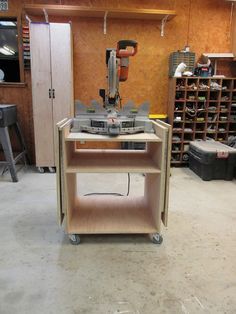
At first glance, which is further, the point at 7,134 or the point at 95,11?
the point at 95,11

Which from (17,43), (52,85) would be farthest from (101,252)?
(17,43)

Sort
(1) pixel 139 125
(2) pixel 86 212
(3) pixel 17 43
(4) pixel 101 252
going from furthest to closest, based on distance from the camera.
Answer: (3) pixel 17 43 < (2) pixel 86 212 < (1) pixel 139 125 < (4) pixel 101 252

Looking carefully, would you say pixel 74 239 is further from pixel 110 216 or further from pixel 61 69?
pixel 61 69

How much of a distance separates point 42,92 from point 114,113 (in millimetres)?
1799

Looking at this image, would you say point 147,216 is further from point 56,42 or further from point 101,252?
point 56,42

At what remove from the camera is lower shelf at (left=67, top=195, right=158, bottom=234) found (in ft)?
6.71

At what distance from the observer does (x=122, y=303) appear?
148cm

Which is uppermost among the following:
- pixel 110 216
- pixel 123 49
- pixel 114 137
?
pixel 123 49

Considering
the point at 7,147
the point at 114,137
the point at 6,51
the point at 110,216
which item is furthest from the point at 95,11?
the point at 110,216

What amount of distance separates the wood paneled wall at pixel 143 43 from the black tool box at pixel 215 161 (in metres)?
1.18

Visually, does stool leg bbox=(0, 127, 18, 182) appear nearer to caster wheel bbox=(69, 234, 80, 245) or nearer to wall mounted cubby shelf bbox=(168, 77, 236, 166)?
caster wheel bbox=(69, 234, 80, 245)

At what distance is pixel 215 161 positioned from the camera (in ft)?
11.4

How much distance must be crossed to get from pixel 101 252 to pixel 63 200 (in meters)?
0.47

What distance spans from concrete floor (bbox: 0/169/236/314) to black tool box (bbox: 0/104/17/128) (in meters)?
1.09
